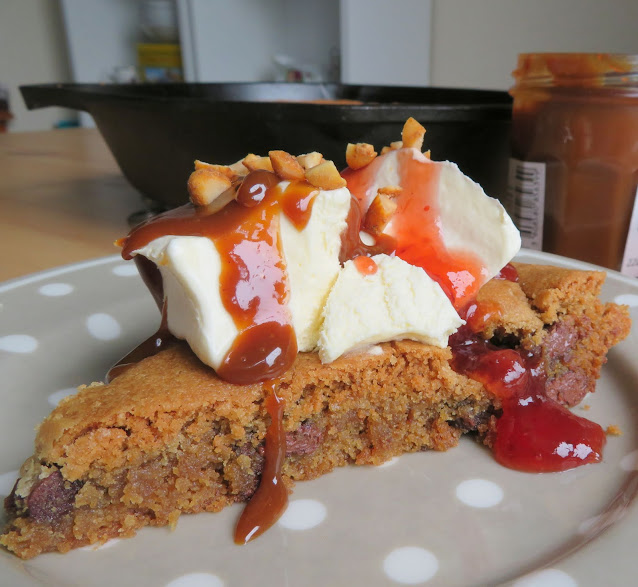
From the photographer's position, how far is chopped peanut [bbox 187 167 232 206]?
1.07 meters

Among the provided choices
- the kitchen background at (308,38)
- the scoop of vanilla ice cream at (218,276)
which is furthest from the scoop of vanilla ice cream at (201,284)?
the kitchen background at (308,38)

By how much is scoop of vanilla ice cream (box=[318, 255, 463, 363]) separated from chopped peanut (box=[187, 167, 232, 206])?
264 mm

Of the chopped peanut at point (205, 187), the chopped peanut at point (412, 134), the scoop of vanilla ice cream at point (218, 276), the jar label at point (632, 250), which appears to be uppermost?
the chopped peanut at point (412, 134)

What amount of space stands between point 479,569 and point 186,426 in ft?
1.63

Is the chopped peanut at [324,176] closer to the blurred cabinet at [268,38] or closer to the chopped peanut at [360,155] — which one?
the chopped peanut at [360,155]

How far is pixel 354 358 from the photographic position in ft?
3.57

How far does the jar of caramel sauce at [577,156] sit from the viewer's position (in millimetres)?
1539

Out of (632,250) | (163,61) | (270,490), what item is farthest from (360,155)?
(163,61)

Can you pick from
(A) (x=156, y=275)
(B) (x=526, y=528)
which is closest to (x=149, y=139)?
(A) (x=156, y=275)

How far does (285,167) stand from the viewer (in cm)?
107

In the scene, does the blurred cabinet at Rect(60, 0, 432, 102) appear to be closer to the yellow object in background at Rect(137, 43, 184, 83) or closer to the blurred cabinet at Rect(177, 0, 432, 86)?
the blurred cabinet at Rect(177, 0, 432, 86)

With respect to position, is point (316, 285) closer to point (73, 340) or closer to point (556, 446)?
point (556, 446)

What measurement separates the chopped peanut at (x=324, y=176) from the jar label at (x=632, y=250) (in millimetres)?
983

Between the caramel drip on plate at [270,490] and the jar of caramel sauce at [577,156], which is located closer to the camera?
the caramel drip on plate at [270,490]
